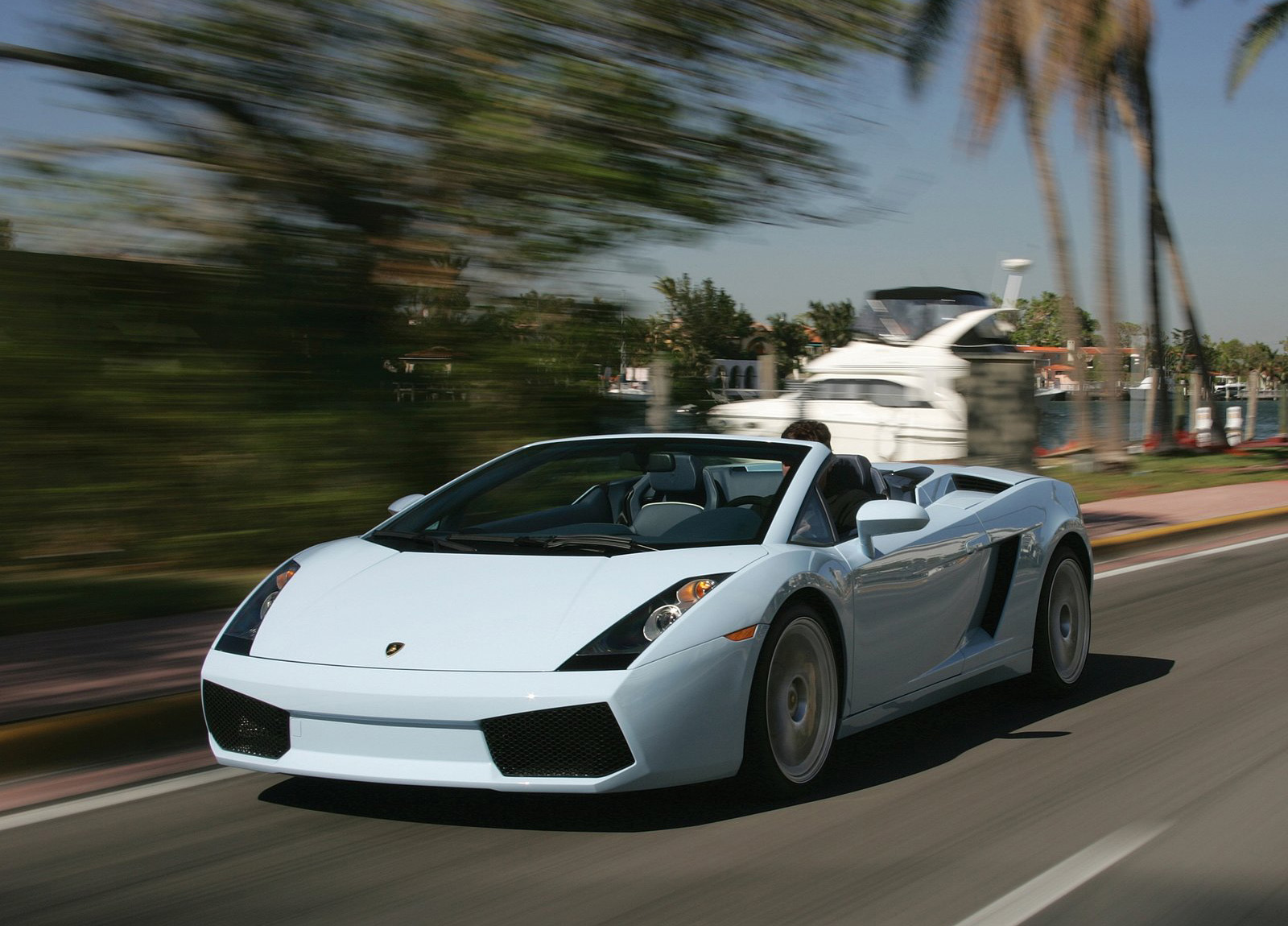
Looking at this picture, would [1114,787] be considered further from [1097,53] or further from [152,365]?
[1097,53]

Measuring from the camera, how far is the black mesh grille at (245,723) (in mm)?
4055

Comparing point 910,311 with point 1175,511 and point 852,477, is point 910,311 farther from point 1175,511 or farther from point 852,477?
point 852,477

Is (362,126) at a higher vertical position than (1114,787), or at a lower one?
higher

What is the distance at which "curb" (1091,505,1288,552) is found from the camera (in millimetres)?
12414

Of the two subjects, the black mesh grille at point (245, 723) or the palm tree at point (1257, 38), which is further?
the palm tree at point (1257, 38)

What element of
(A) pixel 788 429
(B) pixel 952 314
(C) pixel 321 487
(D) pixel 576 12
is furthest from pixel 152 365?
(B) pixel 952 314

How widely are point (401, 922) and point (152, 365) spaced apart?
6592 millimetres

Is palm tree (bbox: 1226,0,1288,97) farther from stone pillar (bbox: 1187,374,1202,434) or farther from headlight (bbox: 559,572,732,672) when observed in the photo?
headlight (bbox: 559,572,732,672)

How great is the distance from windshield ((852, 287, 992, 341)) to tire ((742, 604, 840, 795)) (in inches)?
721

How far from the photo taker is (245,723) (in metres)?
4.16

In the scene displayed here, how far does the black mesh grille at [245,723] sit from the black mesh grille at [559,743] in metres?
0.66

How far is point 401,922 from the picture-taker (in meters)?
3.40

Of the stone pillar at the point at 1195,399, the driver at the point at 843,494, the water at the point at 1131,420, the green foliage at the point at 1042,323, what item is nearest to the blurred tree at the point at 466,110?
the driver at the point at 843,494

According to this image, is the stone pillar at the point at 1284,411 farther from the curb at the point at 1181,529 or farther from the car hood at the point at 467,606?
the car hood at the point at 467,606
